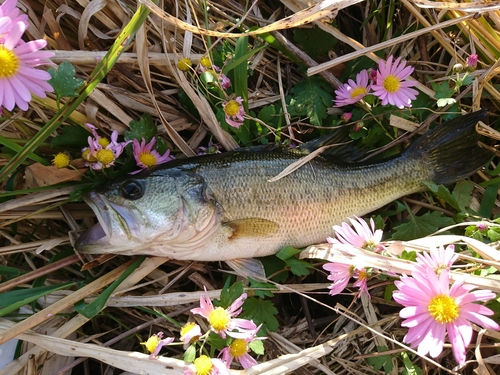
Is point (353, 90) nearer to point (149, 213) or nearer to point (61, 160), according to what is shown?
point (149, 213)

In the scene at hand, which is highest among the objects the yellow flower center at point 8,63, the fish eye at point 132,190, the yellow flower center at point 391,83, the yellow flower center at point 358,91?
the yellow flower center at point 391,83

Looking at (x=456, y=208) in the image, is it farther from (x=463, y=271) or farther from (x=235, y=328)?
(x=235, y=328)

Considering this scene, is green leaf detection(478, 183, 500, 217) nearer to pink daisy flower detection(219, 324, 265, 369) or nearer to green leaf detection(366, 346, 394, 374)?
green leaf detection(366, 346, 394, 374)

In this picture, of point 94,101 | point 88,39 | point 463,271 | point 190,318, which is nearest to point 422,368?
point 463,271

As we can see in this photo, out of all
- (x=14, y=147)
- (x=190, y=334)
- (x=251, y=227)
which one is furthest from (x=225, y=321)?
(x=14, y=147)

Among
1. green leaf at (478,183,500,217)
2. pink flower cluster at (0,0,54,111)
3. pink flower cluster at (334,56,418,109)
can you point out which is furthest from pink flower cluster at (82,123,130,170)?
green leaf at (478,183,500,217)

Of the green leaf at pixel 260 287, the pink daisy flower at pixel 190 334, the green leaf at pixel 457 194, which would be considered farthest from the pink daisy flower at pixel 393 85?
the pink daisy flower at pixel 190 334

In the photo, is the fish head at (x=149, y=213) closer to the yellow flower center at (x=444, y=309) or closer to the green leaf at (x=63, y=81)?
the green leaf at (x=63, y=81)
